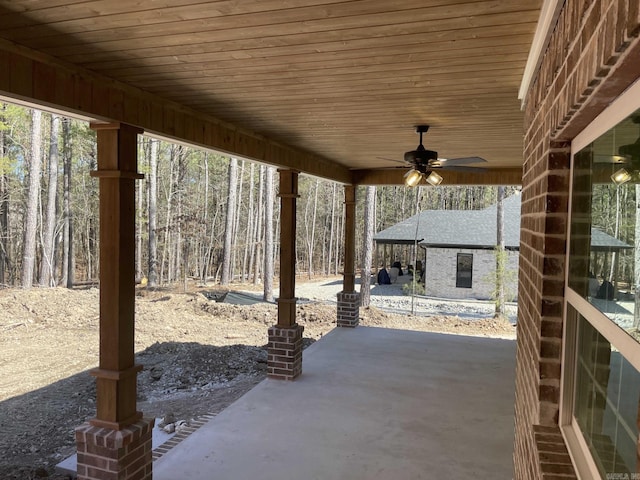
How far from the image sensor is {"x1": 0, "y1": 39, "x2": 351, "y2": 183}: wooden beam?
2.39m

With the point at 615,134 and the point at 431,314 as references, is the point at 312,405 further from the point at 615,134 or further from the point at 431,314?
→ the point at 431,314

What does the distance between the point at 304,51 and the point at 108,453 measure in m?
2.88

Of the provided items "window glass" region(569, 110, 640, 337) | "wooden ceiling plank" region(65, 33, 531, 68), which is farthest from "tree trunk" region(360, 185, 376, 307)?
"window glass" region(569, 110, 640, 337)

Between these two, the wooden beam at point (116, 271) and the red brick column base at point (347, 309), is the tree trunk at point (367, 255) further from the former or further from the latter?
the wooden beam at point (116, 271)

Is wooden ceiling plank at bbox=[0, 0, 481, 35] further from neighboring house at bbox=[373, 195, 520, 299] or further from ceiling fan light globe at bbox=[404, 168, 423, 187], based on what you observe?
neighboring house at bbox=[373, 195, 520, 299]

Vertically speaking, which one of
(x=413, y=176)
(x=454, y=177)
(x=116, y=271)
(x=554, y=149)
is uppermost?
(x=454, y=177)

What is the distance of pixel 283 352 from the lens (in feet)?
19.3

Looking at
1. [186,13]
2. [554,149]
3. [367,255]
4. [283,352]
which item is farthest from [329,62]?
[367,255]

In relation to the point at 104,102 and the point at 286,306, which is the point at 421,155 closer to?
the point at 286,306

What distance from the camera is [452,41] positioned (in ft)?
7.55

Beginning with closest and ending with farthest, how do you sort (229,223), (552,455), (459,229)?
(552,455)
(459,229)
(229,223)

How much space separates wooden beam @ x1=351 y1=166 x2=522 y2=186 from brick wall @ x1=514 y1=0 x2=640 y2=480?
17.6 feet

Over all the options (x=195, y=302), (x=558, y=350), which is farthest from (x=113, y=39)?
(x=195, y=302)

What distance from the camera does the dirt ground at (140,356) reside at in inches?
222
